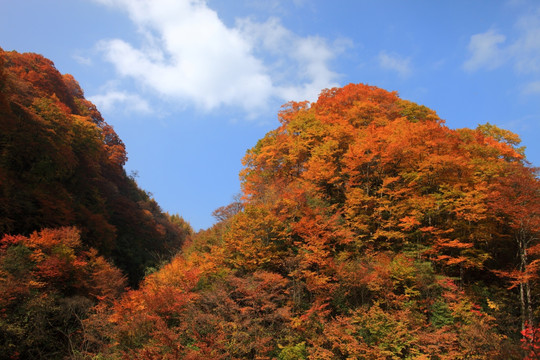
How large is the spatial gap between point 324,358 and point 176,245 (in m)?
34.8

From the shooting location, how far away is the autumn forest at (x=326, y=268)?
1405cm

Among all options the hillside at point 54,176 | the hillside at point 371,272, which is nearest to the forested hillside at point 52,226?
the hillside at point 54,176

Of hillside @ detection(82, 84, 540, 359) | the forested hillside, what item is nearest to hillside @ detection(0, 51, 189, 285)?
the forested hillside

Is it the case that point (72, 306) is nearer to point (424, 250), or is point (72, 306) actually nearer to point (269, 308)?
point (269, 308)

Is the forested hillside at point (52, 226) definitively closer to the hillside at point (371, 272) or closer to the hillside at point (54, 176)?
the hillside at point (54, 176)

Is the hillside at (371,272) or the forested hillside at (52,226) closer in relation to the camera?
the hillside at (371,272)

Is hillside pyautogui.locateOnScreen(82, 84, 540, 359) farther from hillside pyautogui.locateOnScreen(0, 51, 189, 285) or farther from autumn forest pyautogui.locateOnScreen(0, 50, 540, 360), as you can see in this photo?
hillside pyautogui.locateOnScreen(0, 51, 189, 285)

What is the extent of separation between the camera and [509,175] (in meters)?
16.9

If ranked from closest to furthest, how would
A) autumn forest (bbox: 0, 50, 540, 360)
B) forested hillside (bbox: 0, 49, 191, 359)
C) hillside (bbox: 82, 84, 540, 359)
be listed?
1. hillside (bbox: 82, 84, 540, 359)
2. autumn forest (bbox: 0, 50, 540, 360)
3. forested hillside (bbox: 0, 49, 191, 359)

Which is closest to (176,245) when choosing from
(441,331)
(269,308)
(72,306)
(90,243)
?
(90,243)

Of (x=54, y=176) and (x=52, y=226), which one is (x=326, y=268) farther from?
(x=54, y=176)

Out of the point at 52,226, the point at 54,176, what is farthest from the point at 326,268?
the point at 54,176

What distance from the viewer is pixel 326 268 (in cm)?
1616

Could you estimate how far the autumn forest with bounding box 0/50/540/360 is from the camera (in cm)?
1405
